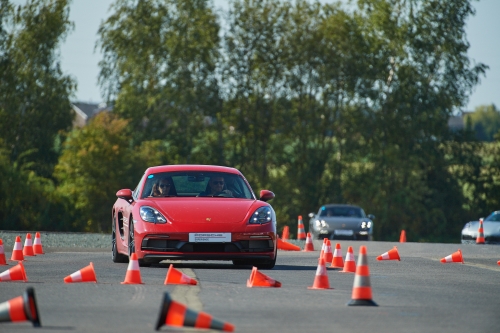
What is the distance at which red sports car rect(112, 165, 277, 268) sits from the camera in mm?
14844

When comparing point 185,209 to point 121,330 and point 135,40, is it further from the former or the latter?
point 135,40

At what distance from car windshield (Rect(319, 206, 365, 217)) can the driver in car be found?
63.8 ft

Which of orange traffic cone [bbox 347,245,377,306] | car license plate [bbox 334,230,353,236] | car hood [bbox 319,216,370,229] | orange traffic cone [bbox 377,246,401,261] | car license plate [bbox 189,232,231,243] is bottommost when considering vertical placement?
car license plate [bbox 334,230,353,236]

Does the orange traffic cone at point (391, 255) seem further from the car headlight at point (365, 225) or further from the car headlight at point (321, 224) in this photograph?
the car headlight at point (321, 224)

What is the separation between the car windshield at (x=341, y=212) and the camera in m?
35.7

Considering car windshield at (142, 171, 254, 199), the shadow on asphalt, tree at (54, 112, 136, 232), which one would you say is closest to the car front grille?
the shadow on asphalt

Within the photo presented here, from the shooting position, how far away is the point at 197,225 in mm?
14836

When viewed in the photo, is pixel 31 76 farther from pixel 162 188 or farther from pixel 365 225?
pixel 162 188

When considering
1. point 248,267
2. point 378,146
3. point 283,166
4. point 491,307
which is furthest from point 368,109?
point 491,307

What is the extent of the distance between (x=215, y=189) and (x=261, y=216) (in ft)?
4.19

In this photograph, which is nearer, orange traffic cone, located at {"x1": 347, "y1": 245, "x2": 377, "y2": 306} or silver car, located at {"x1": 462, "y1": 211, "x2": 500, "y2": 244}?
orange traffic cone, located at {"x1": 347, "y1": 245, "x2": 377, "y2": 306}

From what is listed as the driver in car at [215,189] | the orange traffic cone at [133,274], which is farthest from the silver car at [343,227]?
the orange traffic cone at [133,274]

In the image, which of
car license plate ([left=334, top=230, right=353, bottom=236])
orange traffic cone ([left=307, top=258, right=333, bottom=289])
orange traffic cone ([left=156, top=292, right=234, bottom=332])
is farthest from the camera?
car license plate ([left=334, top=230, right=353, bottom=236])

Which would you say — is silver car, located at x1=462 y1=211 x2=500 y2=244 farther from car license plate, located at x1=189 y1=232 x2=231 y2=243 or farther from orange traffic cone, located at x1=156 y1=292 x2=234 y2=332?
orange traffic cone, located at x1=156 y1=292 x2=234 y2=332
